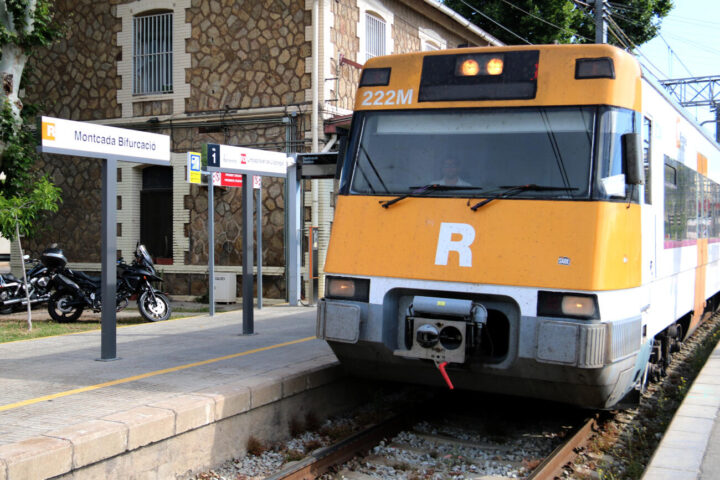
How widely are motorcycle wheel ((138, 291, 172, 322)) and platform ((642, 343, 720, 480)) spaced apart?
828cm

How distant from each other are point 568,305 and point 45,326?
9608 millimetres

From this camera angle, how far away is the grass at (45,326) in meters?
11.3

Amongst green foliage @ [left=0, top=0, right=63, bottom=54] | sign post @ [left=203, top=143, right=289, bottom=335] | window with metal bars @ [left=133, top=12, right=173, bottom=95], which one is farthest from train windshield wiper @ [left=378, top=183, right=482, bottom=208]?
window with metal bars @ [left=133, top=12, right=173, bottom=95]

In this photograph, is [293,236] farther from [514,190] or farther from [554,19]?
[554,19]

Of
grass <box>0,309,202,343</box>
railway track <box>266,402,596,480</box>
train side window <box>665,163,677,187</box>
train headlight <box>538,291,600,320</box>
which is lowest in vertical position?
railway track <box>266,402,596,480</box>

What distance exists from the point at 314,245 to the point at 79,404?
9.59 meters

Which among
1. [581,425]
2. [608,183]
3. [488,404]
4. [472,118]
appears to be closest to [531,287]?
[608,183]

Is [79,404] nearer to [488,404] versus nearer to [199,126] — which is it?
[488,404]

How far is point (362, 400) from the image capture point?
27.4 ft

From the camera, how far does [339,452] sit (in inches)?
246

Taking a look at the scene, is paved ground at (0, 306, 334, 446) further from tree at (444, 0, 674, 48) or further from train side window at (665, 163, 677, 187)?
tree at (444, 0, 674, 48)

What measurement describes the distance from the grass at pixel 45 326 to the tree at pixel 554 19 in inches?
659

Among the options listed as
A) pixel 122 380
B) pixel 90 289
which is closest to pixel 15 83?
pixel 90 289

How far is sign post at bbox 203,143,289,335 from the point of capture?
9.57m
